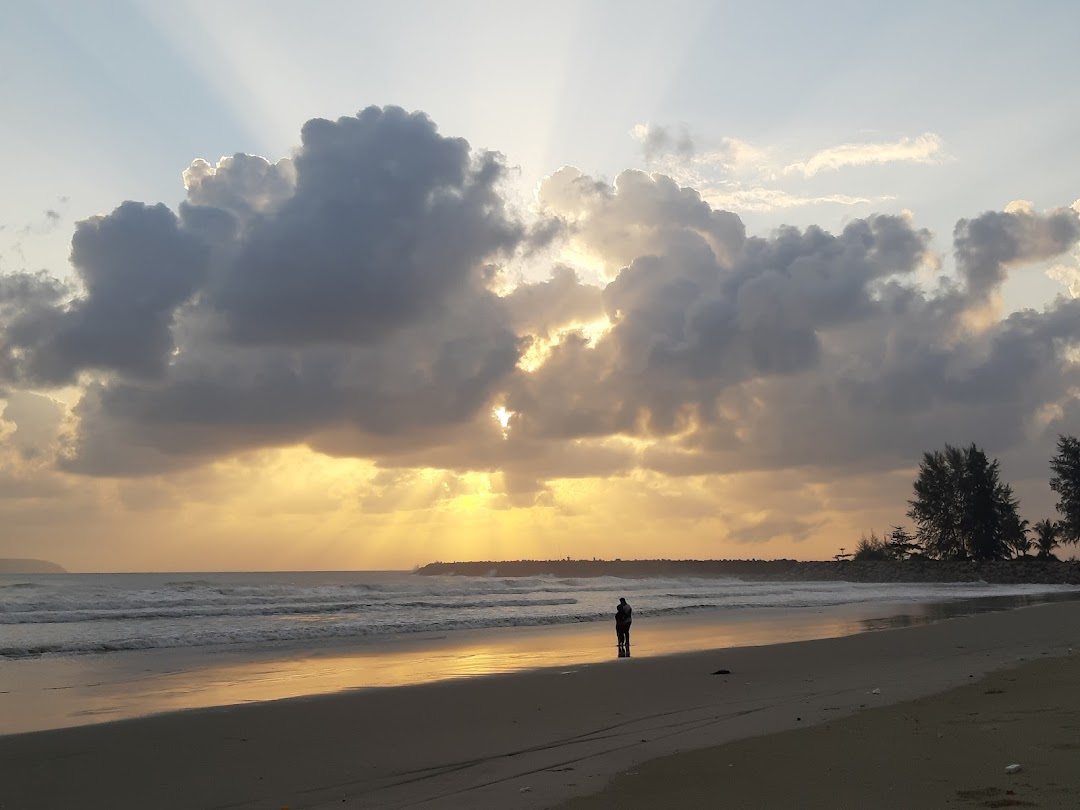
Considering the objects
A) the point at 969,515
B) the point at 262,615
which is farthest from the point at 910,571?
the point at 262,615

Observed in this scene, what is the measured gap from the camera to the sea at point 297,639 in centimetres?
1554

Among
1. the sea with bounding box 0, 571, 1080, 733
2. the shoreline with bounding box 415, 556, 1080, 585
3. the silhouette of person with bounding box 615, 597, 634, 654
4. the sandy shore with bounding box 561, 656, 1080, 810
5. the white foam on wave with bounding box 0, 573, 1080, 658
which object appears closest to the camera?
the sandy shore with bounding box 561, 656, 1080, 810

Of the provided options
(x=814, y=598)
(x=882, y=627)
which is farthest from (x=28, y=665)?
(x=814, y=598)

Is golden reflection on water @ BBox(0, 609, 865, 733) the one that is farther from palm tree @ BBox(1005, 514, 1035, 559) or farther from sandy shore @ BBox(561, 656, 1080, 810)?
palm tree @ BBox(1005, 514, 1035, 559)

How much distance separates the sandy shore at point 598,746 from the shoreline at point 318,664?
72.4 inches

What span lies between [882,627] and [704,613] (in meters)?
14.0

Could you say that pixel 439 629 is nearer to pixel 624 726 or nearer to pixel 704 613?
pixel 704 613

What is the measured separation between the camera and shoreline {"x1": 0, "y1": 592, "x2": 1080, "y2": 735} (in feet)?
46.1

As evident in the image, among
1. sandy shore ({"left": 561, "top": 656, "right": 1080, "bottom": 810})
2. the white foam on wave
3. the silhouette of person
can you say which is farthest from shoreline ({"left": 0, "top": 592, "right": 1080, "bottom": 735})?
sandy shore ({"left": 561, "top": 656, "right": 1080, "bottom": 810})

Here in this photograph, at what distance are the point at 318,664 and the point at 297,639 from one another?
7.73 m

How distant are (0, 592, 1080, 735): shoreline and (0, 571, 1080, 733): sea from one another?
0.15ft

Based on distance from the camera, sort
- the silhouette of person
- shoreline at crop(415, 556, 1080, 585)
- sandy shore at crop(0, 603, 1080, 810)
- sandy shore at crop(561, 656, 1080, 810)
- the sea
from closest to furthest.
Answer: sandy shore at crop(561, 656, 1080, 810)
sandy shore at crop(0, 603, 1080, 810)
the sea
the silhouette of person
shoreline at crop(415, 556, 1080, 585)

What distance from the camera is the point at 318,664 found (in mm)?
19922

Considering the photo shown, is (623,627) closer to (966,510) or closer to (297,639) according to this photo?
(297,639)
